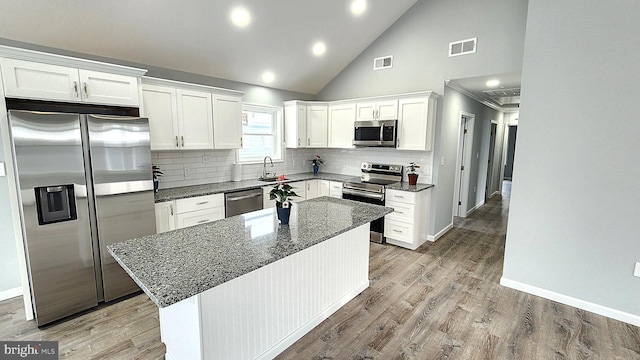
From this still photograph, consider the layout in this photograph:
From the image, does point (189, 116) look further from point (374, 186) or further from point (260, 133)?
point (374, 186)

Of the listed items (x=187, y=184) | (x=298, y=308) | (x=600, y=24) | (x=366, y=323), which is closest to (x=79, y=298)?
(x=187, y=184)

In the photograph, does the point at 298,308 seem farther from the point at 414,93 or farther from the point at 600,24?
the point at 600,24

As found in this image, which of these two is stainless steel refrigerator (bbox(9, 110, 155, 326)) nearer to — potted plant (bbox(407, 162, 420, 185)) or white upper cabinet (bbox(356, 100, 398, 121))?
white upper cabinet (bbox(356, 100, 398, 121))

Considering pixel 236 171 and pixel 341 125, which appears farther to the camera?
pixel 341 125

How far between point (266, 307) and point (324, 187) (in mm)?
3131

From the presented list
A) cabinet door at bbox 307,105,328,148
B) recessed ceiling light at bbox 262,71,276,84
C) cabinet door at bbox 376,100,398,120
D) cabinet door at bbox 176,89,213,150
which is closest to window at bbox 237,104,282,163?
recessed ceiling light at bbox 262,71,276,84

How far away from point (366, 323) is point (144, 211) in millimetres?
2347

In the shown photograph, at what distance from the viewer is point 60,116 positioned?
90.4 inches

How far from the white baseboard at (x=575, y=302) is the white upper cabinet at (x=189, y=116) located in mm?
3783

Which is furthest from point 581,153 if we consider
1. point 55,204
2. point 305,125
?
point 55,204

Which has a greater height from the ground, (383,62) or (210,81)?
(383,62)

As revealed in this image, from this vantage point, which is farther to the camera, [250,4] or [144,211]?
[250,4]

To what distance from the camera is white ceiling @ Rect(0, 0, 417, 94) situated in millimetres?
2568

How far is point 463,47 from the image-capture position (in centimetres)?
390
